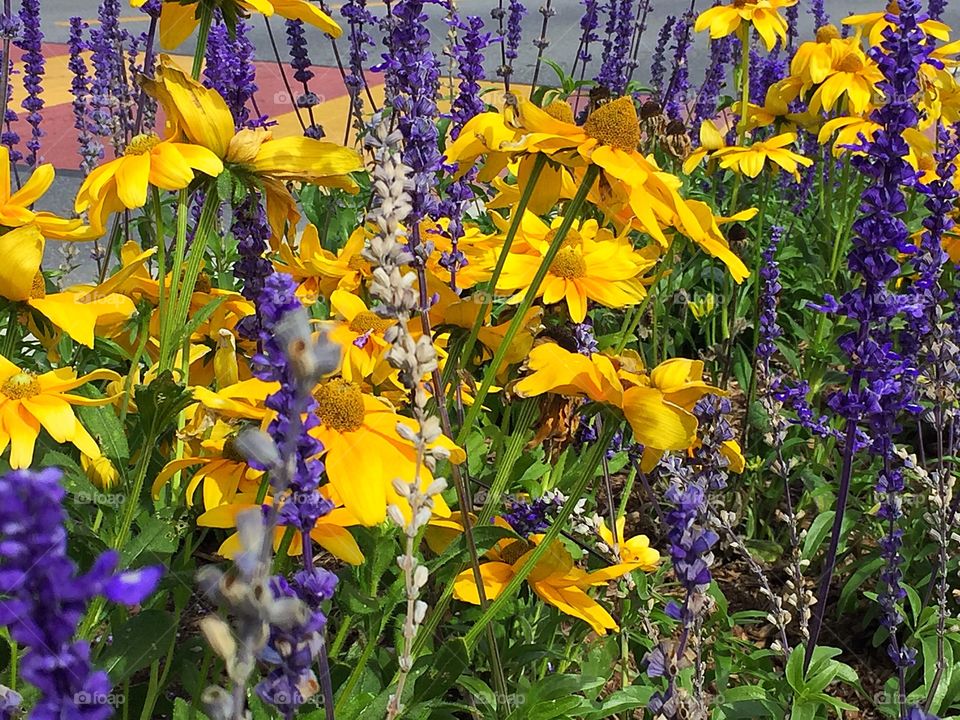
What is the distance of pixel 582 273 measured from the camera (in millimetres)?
2082

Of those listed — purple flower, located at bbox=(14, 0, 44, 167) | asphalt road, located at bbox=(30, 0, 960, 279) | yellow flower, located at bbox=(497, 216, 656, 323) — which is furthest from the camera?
asphalt road, located at bbox=(30, 0, 960, 279)

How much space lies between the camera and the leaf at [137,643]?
1.49 metres

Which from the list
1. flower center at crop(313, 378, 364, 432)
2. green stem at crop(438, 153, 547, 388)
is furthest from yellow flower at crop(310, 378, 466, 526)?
green stem at crop(438, 153, 547, 388)

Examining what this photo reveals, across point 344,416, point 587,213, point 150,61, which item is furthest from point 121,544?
point 150,61

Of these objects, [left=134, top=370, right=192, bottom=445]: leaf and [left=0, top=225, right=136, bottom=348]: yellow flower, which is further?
[left=0, top=225, right=136, bottom=348]: yellow flower

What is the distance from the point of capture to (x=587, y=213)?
2260 mm

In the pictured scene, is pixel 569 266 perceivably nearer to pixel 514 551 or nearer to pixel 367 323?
pixel 367 323

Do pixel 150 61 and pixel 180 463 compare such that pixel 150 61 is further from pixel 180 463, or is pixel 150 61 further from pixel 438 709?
pixel 438 709

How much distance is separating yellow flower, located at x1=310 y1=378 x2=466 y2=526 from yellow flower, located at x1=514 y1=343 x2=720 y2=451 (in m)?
0.22

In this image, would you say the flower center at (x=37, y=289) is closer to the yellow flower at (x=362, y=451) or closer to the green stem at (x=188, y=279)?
the green stem at (x=188, y=279)

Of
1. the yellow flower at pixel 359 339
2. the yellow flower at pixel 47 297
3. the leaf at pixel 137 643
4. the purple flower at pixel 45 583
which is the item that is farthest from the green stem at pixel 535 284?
the purple flower at pixel 45 583

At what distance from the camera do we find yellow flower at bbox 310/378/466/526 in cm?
136

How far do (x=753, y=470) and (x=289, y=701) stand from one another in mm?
2391

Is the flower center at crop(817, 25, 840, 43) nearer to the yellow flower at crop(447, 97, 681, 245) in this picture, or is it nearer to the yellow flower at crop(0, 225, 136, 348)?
the yellow flower at crop(447, 97, 681, 245)
